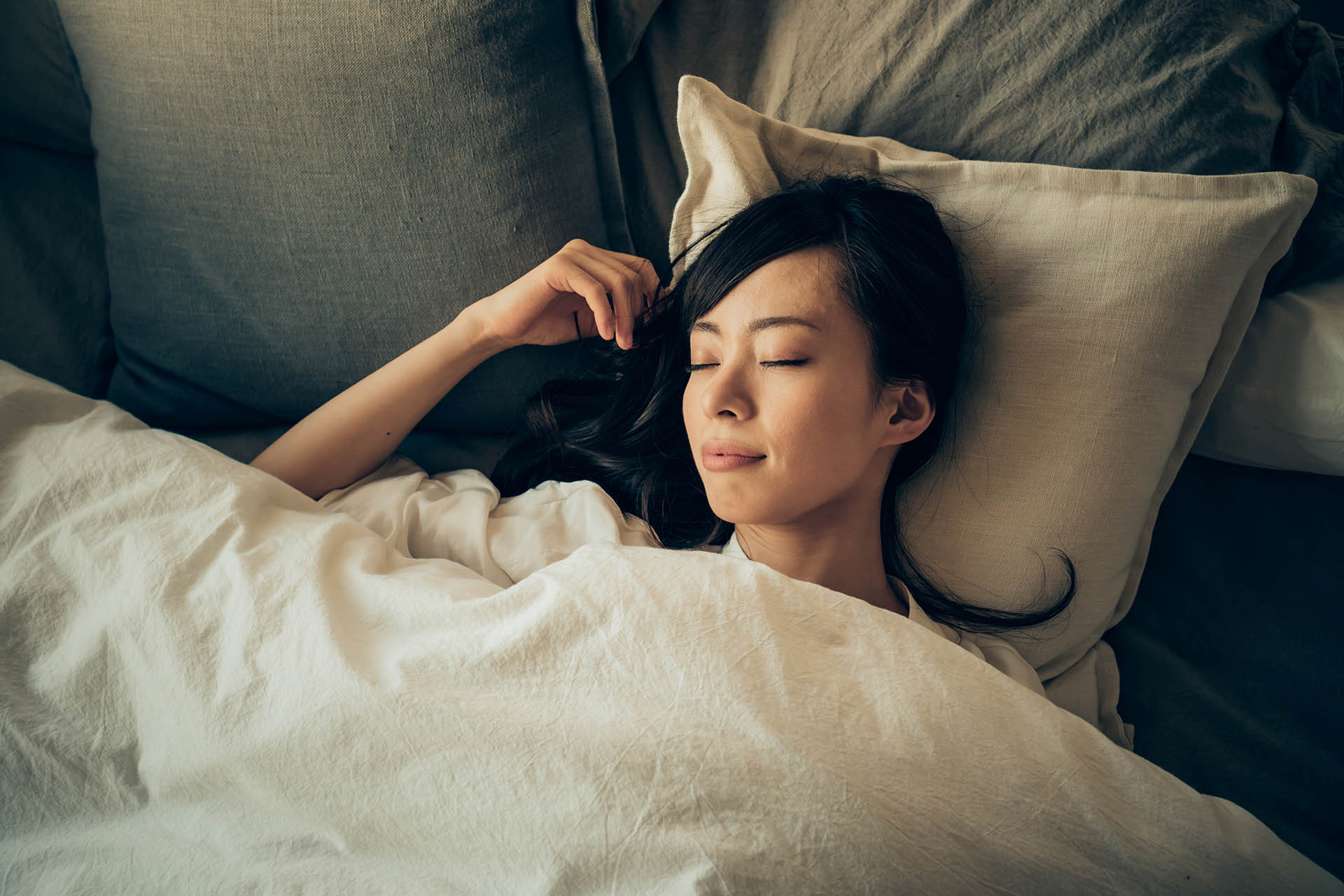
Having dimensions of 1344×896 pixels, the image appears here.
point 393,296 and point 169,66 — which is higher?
point 169,66

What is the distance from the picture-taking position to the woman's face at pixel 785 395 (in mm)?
799

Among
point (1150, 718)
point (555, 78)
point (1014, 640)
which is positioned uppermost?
point (555, 78)

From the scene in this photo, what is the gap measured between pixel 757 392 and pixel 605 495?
12.5 inches

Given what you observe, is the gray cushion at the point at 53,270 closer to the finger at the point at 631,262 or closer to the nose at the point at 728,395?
the finger at the point at 631,262

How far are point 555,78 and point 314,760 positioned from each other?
848 millimetres

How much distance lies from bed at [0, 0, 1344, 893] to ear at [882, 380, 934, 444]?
10 centimetres

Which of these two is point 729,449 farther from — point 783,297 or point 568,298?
point 568,298

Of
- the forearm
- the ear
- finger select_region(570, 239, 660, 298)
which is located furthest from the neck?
the forearm

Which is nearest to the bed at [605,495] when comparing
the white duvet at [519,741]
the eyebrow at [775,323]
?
the white duvet at [519,741]

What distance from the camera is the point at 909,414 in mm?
898

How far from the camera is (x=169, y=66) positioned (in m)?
0.90

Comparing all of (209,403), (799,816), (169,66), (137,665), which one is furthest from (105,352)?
(799,816)

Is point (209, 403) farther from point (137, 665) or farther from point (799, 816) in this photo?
point (799, 816)

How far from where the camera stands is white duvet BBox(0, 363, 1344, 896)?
24.9 inches
